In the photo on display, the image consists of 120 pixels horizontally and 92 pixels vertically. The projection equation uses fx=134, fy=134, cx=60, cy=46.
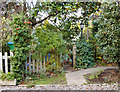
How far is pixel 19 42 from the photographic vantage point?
10.1ft

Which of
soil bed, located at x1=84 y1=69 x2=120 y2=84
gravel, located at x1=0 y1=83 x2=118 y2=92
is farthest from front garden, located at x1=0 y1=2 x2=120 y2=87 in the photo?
gravel, located at x1=0 y1=83 x2=118 y2=92

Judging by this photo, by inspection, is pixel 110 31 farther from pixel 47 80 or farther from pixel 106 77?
pixel 47 80

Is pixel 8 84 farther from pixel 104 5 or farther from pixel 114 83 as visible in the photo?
pixel 104 5

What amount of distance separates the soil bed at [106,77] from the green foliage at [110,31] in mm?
375

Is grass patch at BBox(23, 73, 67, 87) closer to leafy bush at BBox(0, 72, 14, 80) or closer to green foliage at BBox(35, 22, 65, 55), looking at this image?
leafy bush at BBox(0, 72, 14, 80)

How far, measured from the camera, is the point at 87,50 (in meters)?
4.24

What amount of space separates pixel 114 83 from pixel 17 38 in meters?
2.48

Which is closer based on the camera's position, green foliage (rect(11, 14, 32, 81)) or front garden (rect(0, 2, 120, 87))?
green foliage (rect(11, 14, 32, 81))

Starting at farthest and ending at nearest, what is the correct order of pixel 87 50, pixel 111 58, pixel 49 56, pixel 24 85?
pixel 87 50 → pixel 49 56 → pixel 111 58 → pixel 24 85

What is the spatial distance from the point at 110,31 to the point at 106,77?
1176 mm

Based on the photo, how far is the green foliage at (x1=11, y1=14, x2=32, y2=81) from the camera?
10.00 feet

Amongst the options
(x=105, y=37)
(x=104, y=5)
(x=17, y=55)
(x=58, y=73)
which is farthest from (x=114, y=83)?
(x=17, y=55)

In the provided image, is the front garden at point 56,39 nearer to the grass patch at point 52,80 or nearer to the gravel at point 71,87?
the grass patch at point 52,80

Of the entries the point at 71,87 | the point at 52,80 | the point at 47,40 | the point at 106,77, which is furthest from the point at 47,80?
the point at 106,77
